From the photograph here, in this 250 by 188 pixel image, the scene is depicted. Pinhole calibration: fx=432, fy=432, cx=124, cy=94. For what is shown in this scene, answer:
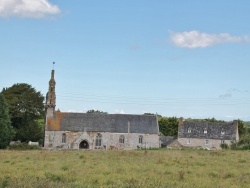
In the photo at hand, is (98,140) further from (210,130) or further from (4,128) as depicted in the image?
(210,130)

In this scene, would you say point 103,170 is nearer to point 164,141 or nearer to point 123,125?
point 123,125

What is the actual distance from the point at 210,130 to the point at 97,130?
2480 cm

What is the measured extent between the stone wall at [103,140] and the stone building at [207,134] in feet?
42.5

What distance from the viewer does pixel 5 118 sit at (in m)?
62.3

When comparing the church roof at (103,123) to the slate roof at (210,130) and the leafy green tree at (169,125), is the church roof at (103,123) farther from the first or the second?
the leafy green tree at (169,125)

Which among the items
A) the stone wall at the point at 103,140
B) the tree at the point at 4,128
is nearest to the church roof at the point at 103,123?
the stone wall at the point at 103,140

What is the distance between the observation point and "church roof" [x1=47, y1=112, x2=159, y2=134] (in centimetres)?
7750

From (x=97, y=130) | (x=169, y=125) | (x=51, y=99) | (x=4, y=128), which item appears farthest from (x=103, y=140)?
(x=169, y=125)

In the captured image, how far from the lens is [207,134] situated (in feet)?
289

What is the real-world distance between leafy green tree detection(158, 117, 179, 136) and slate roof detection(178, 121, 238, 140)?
456 inches

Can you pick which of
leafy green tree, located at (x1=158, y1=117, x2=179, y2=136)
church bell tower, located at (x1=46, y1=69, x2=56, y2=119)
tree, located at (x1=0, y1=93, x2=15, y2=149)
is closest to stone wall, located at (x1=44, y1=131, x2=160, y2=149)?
church bell tower, located at (x1=46, y1=69, x2=56, y2=119)

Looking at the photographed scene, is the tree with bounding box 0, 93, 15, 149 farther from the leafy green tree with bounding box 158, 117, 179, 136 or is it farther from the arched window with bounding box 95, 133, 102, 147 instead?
the leafy green tree with bounding box 158, 117, 179, 136

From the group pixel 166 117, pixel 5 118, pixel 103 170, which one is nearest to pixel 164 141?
pixel 166 117

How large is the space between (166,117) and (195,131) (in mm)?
16440
